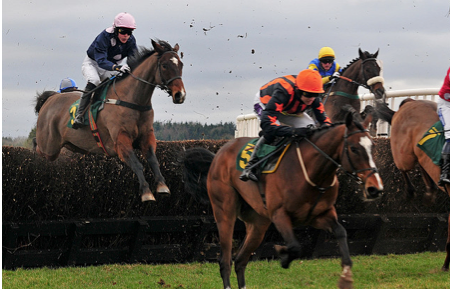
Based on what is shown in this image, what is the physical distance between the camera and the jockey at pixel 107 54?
6059mm

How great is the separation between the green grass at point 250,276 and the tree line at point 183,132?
5.57 feet

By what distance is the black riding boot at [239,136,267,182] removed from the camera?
489 centimetres

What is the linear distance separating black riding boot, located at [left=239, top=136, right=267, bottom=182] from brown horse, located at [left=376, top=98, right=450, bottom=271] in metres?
2.56

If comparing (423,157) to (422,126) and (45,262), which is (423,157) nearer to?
(422,126)

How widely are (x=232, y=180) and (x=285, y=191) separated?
35.6 inches

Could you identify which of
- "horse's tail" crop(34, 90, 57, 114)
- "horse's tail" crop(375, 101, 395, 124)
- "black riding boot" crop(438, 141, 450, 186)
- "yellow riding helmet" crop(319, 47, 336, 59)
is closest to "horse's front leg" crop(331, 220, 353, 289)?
"black riding boot" crop(438, 141, 450, 186)

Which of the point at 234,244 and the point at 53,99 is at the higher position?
the point at 53,99

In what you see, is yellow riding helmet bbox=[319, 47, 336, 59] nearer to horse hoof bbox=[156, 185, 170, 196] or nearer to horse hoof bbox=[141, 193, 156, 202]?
horse hoof bbox=[156, 185, 170, 196]

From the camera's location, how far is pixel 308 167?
178 inches

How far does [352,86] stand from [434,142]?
4.46ft

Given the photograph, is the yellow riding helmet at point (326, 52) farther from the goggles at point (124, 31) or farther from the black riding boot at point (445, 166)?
the goggles at point (124, 31)

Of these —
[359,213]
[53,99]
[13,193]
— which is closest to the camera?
[13,193]

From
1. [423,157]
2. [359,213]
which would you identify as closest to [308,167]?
[423,157]

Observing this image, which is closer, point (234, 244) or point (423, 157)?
point (423, 157)
